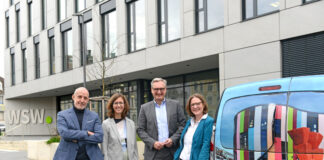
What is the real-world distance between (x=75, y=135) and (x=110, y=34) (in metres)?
18.7

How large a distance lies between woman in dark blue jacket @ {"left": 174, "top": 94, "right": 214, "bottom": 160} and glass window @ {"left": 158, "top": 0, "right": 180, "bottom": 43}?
1351cm

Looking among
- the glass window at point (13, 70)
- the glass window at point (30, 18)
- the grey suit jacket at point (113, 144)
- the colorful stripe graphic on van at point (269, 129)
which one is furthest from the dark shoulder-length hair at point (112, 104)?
the glass window at point (13, 70)

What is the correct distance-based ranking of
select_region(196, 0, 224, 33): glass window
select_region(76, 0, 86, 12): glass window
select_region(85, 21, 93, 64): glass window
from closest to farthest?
select_region(196, 0, 224, 33): glass window
select_region(85, 21, 93, 64): glass window
select_region(76, 0, 86, 12): glass window

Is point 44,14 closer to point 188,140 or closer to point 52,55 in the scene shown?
point 52,55

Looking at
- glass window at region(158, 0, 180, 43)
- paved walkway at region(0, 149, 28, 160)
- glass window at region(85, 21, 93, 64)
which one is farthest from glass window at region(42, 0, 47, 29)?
paved walkway at region(0, 149, 28, 160)

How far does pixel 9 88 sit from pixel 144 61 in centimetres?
2045

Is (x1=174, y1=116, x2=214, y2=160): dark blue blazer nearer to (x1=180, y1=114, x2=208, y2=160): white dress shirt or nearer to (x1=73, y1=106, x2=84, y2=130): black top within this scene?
(x1=180, y1=114, x2=208, y2=160): white dress shirt

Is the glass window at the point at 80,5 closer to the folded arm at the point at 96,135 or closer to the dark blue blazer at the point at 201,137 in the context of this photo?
the folded arm at the point at 96,135

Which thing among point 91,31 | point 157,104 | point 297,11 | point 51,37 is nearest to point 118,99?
point 157,104

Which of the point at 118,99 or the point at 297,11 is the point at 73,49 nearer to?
the point at 297,11

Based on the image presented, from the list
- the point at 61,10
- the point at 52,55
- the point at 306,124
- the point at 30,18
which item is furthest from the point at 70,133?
the point at 30,18

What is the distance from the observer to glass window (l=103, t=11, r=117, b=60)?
73.8 feet

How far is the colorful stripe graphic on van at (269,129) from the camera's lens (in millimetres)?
3562

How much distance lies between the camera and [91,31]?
24.8 meters
